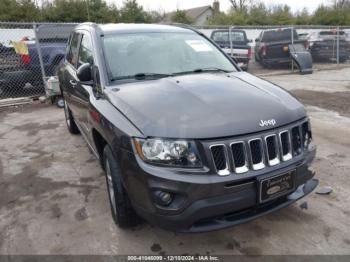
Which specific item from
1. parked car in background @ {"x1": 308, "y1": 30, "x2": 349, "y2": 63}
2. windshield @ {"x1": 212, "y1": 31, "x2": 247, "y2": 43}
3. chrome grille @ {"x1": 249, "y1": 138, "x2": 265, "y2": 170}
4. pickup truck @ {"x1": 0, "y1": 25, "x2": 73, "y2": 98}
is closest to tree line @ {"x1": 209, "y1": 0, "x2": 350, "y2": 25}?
parked car in background @ {"x1": 308, "y1": 30, "x2": 349, "y2": 63}

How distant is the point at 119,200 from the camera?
290 cm

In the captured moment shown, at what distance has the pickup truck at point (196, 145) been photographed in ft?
7.82

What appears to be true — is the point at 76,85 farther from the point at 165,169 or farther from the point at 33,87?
the point at 33,87

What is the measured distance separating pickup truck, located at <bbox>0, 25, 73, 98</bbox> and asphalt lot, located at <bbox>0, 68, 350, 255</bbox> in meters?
3.54

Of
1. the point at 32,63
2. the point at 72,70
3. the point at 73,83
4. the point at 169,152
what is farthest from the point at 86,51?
the point at 32,63

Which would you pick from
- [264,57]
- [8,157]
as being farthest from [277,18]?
[8,157]

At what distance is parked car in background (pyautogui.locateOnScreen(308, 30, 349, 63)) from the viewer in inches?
668

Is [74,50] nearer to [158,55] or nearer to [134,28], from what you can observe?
[134,28]

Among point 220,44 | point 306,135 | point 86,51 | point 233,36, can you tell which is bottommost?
point 306,135

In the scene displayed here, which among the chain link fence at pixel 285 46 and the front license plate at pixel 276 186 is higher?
the chain link fence at pixel 285 46

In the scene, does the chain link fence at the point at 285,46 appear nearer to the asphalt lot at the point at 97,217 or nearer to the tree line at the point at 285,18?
the asphalt lot at the point at 97,217

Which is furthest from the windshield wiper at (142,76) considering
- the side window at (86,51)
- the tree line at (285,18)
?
the tree line at (285,18)

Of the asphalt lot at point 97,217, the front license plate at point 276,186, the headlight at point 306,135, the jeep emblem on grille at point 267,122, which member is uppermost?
the jeep emblem on grille at point 267,122

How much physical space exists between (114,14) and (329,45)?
664 inches
